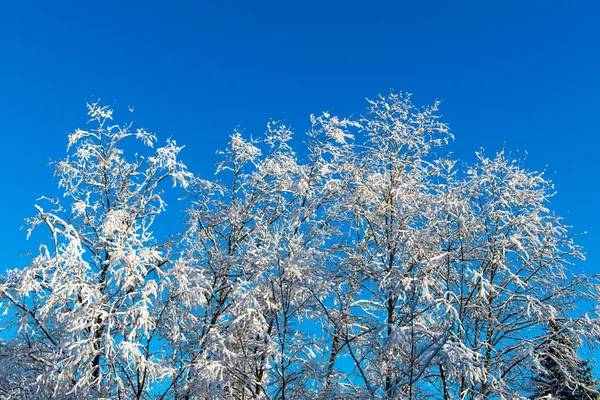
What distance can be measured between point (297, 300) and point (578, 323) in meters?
4.47

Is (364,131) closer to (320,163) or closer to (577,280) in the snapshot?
(320,163)

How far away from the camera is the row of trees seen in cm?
763

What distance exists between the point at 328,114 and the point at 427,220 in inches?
176

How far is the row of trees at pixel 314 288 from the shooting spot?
763cm

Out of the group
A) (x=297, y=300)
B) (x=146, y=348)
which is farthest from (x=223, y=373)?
(x=297, y=300)

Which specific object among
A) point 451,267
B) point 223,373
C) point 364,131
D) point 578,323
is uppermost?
point 364,131

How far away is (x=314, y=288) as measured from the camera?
8.66 m

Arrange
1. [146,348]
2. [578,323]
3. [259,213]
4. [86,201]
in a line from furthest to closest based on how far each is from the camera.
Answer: [259,213] → [86,201] → [578,323] → [146,348]

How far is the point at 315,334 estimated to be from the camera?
9.78 metres

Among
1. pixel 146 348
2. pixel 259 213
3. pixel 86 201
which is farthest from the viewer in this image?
pixel 259 213

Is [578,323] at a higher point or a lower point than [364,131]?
lower

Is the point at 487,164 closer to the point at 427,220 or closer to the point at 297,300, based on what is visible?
the point at 427,220

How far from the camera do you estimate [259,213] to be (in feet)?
40.1

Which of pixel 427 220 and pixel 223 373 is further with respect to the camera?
pixel 427 220
